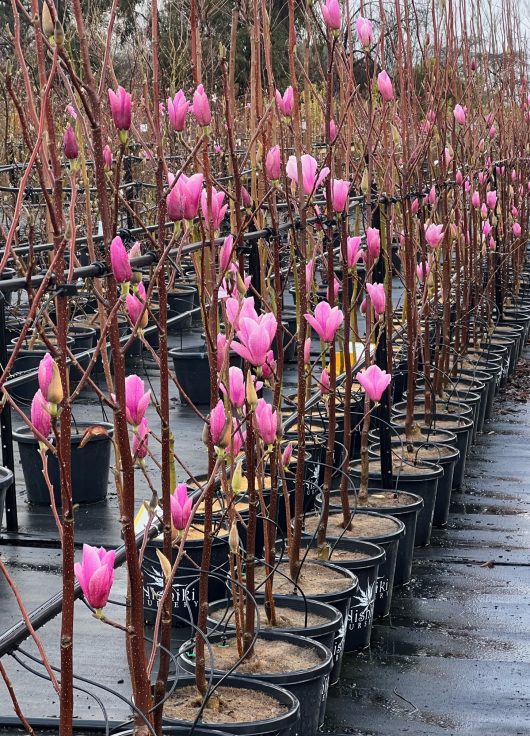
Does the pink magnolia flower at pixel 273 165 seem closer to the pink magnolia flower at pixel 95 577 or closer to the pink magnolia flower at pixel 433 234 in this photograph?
the pink magnolia flower at pixel 95 577

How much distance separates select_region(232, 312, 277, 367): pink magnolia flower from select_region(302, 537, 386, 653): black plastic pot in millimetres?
1135

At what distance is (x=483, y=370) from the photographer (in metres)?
5.44

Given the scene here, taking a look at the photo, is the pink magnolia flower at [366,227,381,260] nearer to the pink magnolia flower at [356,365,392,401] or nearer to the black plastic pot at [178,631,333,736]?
the pink magnolia flower at [356,365,392,401]

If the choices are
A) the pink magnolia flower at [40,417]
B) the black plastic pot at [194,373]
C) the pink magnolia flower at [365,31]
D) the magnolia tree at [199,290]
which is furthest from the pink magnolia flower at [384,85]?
the black plastic pot at [194,373]

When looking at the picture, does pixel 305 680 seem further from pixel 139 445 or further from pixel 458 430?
pixel 458 430

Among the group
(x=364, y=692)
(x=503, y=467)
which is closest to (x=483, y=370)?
(x=503, y=467)

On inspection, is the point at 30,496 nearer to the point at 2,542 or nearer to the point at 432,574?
the point at 2,542

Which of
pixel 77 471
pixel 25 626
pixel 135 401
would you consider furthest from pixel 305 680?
pixel 77 471

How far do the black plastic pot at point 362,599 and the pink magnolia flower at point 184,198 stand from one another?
54.0 inches

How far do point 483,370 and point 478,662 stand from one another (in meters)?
2.90

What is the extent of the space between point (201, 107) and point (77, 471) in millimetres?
2414

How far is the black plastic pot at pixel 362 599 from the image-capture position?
8.83ft

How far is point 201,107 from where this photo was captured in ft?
5.82

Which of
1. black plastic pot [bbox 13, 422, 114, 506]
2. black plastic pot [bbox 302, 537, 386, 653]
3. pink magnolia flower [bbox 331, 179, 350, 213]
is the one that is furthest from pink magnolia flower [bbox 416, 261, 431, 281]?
A: black plastic pot [bbox 302, 537, 386, 653]
